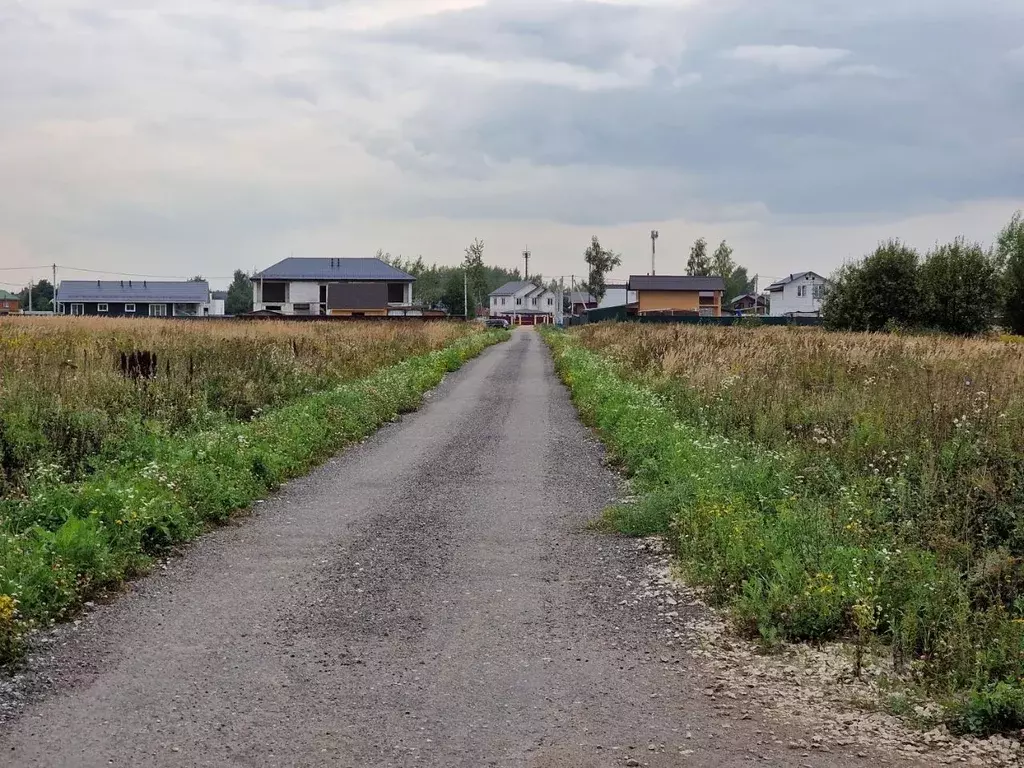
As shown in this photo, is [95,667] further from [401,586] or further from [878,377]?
[878,377]

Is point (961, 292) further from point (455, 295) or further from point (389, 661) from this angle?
point (455, 295)

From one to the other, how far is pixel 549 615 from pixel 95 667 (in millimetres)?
2709

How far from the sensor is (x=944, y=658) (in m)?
4.76

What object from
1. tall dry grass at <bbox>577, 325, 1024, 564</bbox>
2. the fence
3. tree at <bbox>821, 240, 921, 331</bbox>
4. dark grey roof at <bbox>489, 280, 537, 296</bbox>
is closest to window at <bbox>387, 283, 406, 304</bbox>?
the fence

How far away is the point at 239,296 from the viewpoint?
15812cm

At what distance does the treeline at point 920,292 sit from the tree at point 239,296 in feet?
347

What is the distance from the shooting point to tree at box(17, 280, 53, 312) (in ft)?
445

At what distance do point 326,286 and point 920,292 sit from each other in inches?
2559

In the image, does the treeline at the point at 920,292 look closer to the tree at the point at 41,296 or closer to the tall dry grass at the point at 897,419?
the tall dry grass at the point at 897,419

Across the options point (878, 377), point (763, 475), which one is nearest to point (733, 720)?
point (763, 475)

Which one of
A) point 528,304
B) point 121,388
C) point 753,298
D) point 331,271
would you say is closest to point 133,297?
point 331,271

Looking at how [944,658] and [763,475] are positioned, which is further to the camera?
[763,475]

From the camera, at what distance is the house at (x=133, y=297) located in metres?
105

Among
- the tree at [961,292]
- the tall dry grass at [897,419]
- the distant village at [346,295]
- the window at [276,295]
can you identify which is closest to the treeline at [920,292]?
the tree at [961,292]
